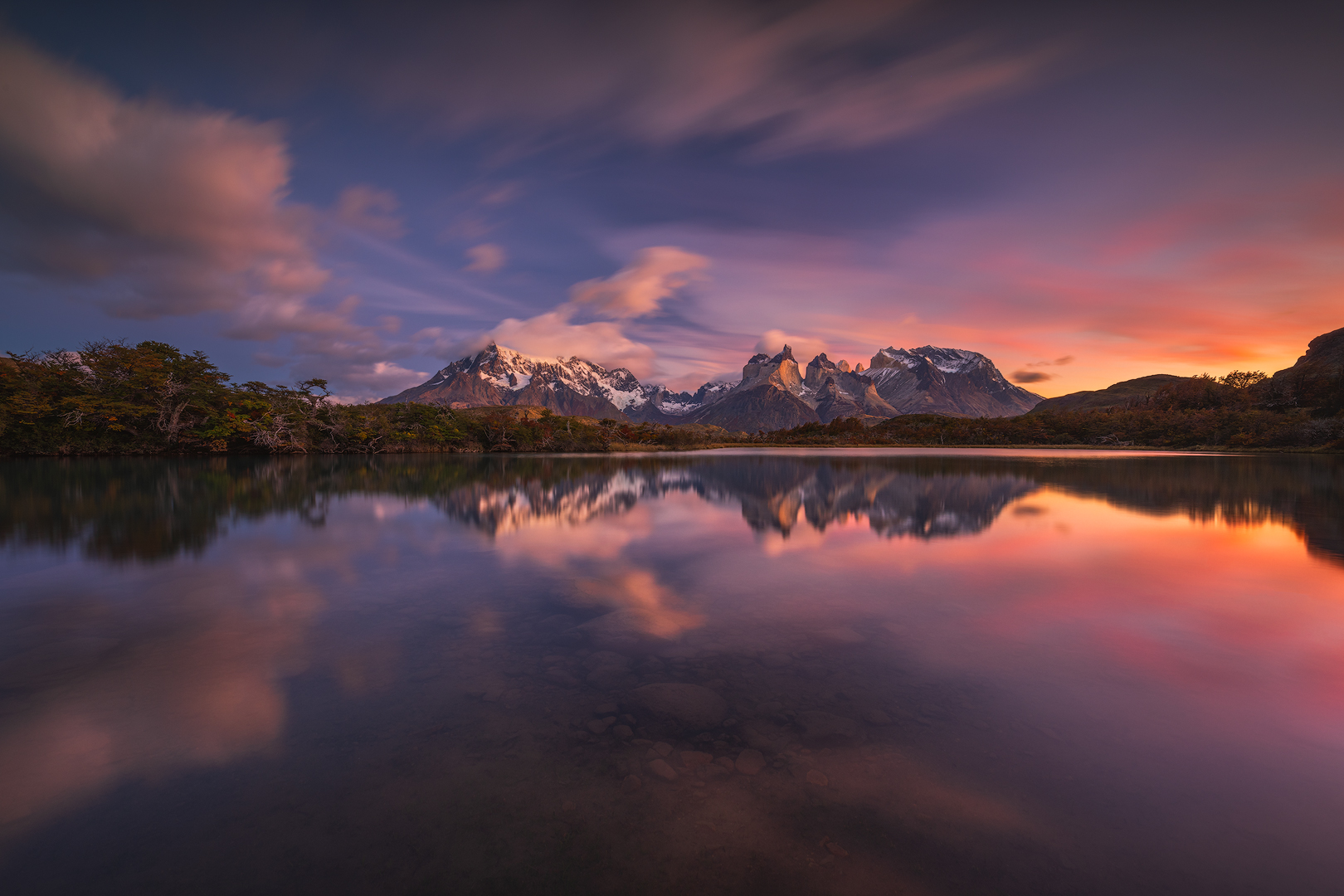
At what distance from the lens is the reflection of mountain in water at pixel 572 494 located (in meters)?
19.7

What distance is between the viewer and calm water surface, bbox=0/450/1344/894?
4375 mm

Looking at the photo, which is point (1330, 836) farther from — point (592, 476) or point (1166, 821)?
point (592, 476)

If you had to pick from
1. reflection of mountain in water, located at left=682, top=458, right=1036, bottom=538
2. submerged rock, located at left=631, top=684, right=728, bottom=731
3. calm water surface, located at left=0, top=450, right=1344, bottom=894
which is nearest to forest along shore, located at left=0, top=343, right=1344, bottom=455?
reflection of mountain in water, located at left=682, top=458, right=1036, bottom=538

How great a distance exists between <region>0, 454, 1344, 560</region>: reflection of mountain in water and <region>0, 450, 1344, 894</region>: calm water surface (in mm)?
3611

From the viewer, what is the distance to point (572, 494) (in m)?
31.2

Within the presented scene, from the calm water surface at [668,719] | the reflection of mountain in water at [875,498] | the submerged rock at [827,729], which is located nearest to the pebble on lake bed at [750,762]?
the calm water surface at [668,719]

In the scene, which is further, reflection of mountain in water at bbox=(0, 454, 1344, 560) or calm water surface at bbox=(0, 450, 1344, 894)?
reflection of mountain in water at bbox=(0, 454, 1344, 560)

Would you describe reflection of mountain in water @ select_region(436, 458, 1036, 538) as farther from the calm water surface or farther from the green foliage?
the green foliage

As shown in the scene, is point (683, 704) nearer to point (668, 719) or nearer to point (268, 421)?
point (668, 719)

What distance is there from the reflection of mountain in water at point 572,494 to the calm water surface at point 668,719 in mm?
3611

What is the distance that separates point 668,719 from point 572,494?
25.3 m

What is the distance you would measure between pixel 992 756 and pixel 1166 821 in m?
1.42

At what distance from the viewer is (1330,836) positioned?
4.75 m

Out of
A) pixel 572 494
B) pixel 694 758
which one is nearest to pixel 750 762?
pixel 694 758
